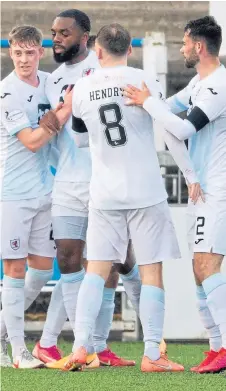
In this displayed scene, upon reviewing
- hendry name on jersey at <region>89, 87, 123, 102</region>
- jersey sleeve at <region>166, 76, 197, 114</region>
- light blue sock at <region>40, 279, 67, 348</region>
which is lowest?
light blue sock at <region>40, 279, 67, 348</region>

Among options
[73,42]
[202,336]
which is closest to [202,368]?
[73,42]

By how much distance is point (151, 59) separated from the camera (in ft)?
33.9

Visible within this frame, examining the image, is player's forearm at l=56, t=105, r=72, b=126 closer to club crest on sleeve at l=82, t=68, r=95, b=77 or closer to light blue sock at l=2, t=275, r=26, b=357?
club crest on sleeve at l=82, t=68, r=95, b=77

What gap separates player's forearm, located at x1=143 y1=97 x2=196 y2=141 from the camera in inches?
289

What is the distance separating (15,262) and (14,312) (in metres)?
0.29

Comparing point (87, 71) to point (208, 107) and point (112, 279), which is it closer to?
point (208, 107)

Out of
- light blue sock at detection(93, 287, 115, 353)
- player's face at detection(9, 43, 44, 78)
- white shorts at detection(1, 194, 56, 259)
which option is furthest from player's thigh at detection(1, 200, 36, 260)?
player's face at detection(9, 43, 44, 78)

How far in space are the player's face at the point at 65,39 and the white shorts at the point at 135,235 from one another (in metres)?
1.01

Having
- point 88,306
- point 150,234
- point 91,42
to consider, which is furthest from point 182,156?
point 91,42

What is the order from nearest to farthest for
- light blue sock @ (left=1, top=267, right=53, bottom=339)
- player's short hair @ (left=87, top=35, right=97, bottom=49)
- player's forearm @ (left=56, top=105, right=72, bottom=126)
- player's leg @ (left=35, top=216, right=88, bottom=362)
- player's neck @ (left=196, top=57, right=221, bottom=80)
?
player's neck @ (left=196, top=57, right=221, bottom=80) < player's forearm @ (left=56, top=105, right=72, bottom=126) < player's leg @ (left=35, top=216, right=88, bottom=362) < light blue sock @ (left=1, top=267, right=53, bottom=339) < player's short hair @ (left=87, top=35, right=97, bottom=49)

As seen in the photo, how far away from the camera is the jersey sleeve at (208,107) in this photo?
24.3ft

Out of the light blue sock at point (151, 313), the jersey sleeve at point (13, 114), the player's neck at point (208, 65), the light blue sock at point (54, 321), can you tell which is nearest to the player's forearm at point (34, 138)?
the jersey sleeve at point (13, 114)

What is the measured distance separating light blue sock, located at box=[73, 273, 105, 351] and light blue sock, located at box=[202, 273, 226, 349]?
577 mm

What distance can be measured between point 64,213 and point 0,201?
17.1 inches
